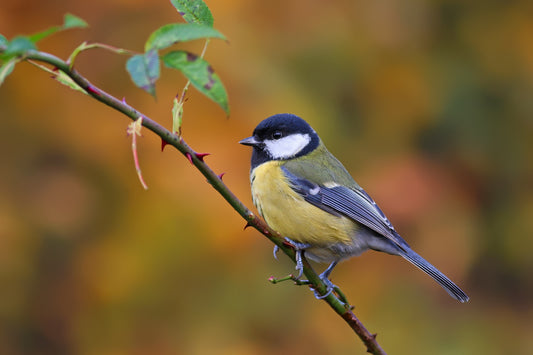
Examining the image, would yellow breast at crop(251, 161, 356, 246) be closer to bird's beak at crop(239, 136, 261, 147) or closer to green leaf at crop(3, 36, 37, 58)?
bird's beak at crop(239, 136, 261, 147)

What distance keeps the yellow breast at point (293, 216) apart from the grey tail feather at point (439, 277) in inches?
11.9

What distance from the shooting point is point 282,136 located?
10.7ft

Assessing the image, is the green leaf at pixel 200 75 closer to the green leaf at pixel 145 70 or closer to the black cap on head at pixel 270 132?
the green leaf at pixel 145 70

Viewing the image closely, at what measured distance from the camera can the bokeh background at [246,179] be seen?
14.3 feet

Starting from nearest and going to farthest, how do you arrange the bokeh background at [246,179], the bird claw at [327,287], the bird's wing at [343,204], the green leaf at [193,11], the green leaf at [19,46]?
the green leaf at [19,46]
the green leaf at [193,11]
the bird claw at [327,287]
the bird's wing at [343,204]
the bokeh background at [246,179]

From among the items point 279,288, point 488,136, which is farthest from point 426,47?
point 279,288

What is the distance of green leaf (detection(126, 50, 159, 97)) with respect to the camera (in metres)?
1.15

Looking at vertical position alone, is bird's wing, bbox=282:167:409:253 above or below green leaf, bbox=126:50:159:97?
below

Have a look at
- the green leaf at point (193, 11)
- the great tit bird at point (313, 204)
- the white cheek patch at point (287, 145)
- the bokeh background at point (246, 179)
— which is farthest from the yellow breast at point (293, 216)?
the green leaf at point (193, 11)

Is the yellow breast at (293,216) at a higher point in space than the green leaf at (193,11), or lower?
lower

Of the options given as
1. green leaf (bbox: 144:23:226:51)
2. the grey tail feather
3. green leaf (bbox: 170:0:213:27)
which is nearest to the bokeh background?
the grey tail feather

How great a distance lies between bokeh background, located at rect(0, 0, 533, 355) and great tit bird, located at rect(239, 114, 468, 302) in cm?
101

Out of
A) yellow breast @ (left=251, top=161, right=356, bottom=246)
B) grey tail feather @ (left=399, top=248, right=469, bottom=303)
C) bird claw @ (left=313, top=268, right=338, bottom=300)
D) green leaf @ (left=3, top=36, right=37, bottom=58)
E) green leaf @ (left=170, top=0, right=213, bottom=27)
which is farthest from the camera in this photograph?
yellow breast @ (left=251, top=161, right=356, bottom=246)

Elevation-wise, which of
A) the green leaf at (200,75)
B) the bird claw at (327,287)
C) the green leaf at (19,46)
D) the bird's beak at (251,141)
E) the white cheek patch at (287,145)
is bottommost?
the bird claw at (327,287)
